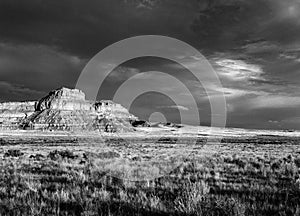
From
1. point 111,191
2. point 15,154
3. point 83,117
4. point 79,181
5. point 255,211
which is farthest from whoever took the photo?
A: point 83,117

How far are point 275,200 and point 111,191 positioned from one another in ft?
14.1

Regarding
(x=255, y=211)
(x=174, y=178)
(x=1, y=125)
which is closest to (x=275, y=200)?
(x=255, y=211)

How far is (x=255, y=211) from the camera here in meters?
6.07

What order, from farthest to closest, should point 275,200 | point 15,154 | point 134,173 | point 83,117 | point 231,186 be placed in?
1. point 83,117
2. point 15,154
3. point 134,173
4. point 231,186
5. point 275,200

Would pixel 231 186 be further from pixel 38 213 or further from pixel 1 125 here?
pixel 1 125

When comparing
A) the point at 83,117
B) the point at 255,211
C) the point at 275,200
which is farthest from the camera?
the point at 83,117

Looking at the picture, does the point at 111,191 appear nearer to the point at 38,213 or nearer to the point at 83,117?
the point at 38,213

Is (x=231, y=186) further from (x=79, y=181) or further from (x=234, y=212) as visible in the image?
(x=79, y=181)

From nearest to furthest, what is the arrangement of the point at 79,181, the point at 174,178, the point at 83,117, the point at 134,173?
the point at 79,181, the point at 174,178, the point at 134,173, the point at 83,117

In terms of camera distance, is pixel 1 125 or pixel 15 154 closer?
pixel 15 154

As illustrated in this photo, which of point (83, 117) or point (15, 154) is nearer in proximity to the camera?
point (15, 154)

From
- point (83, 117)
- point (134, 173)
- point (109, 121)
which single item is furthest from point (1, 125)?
point (134, 173)

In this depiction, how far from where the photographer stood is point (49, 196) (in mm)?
7559

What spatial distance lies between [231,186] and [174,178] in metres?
2.26
